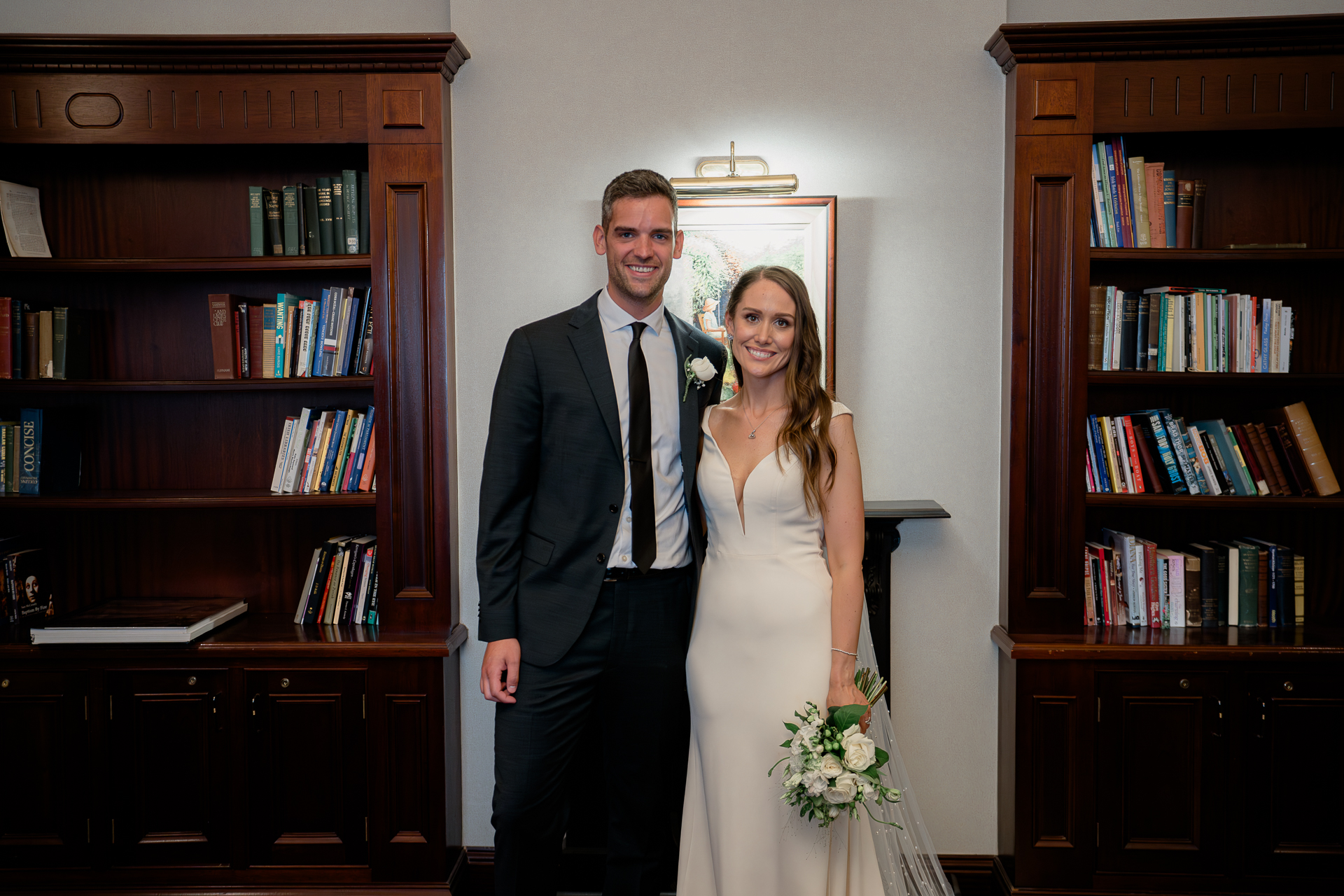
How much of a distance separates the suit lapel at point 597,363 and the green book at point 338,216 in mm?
1007

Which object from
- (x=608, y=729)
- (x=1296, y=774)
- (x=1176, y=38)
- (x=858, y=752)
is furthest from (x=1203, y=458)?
(x=608, y=729)

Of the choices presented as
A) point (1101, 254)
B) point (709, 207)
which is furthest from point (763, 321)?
point (1101, 254)

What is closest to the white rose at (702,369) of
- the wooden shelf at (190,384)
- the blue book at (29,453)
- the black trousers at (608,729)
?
the black trousers at (608,729)

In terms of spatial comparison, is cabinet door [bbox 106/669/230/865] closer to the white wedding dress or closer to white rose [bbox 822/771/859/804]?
the white wedding dress

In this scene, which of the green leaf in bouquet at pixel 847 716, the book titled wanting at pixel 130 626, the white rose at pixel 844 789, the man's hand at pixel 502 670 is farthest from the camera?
the book titled wanting at pixel 130 626

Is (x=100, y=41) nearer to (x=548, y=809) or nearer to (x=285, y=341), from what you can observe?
(x=285, y=341)

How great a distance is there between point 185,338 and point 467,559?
1295 mm

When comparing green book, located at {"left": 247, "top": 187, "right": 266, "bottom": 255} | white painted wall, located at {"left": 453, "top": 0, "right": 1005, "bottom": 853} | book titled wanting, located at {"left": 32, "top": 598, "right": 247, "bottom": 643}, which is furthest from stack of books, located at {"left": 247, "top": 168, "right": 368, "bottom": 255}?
book titled wanting, located at {"left": 32, "top": 598, "right": 247, "bottom": 643}

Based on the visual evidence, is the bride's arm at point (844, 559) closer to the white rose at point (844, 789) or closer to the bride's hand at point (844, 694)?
the bride's hand at point (844, 694)

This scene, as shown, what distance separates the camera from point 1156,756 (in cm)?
253

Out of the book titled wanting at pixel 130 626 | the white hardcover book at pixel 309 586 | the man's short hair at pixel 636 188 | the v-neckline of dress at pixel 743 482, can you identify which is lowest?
the book titled wanting at pixel 130 626

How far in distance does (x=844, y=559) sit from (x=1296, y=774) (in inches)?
64.9

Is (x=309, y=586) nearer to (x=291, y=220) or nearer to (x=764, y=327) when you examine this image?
(x=291, y=220)

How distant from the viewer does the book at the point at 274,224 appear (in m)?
2.74
